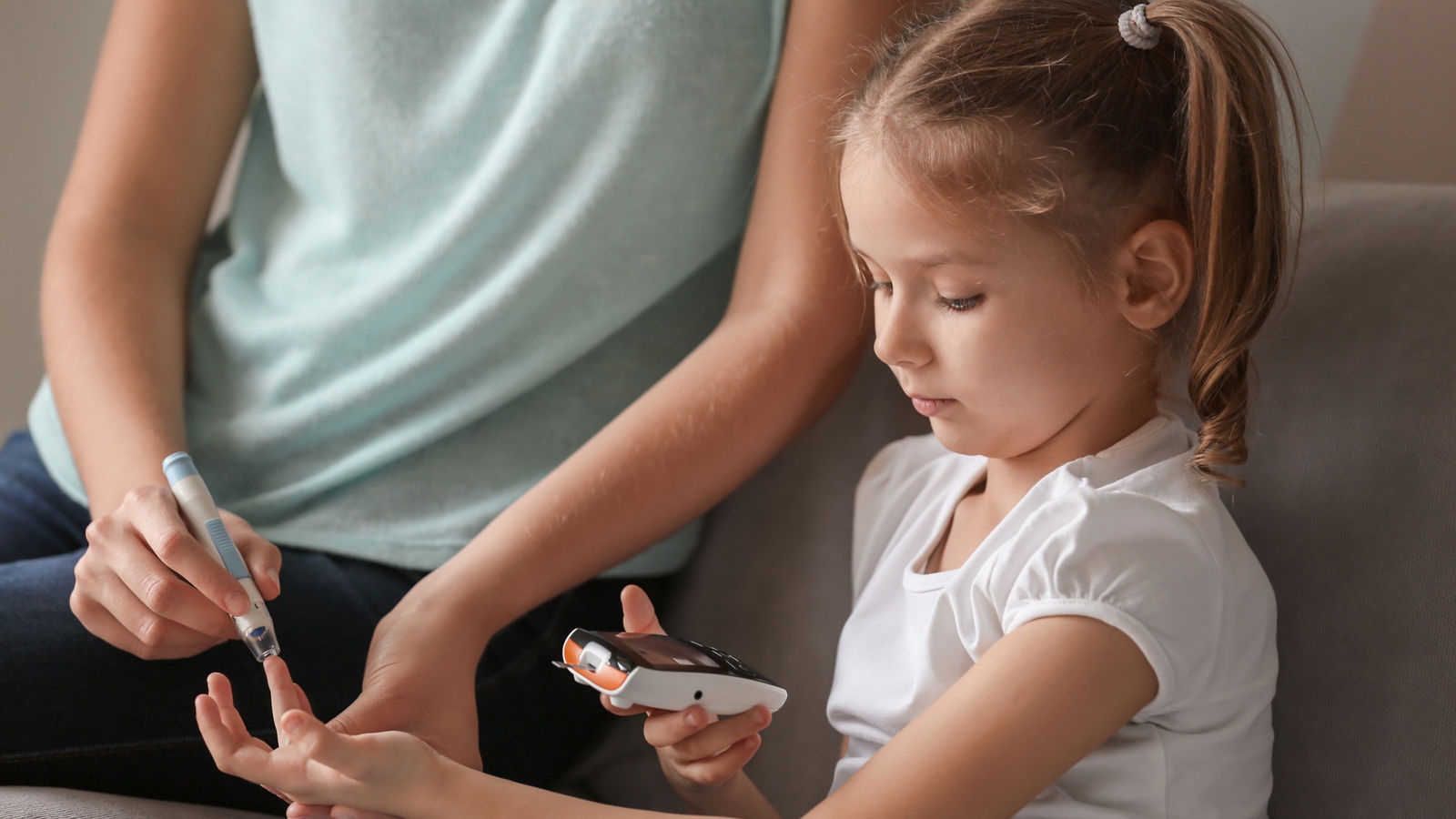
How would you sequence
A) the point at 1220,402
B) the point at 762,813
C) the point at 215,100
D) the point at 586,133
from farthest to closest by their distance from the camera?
the point at 215,100 < the point at 586,133 < the point at 762,813 < the point at 1220,402

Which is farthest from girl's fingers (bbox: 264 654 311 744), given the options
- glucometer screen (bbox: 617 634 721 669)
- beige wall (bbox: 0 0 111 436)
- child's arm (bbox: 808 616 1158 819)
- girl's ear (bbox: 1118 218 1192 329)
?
beige wall (bbox: 0 0 111 436)

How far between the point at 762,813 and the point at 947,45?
0.59 metres

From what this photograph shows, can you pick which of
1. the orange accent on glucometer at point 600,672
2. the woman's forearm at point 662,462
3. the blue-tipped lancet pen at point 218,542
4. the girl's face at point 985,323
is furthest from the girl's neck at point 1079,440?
the blue-tipped lancet pen at point 218,542

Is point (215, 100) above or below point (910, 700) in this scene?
above

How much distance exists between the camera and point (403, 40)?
1.02 meters

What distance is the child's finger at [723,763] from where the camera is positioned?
734 mm

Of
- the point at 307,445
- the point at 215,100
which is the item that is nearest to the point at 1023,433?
the point at 307,445

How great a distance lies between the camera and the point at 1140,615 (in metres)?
0.65

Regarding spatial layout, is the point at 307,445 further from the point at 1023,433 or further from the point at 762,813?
the point at 1023,433

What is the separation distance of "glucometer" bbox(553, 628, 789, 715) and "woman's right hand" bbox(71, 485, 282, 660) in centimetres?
27

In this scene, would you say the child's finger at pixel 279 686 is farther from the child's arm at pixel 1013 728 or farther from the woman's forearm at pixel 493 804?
the child's arm at pixel 1013 728

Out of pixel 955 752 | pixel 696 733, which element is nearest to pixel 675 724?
pixel 696 733

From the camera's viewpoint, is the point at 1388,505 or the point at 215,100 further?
the point at 215,100

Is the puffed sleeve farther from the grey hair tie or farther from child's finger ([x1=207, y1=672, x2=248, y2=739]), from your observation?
child's finger ([x1=207, y1=672, x2=248, y2=739])
